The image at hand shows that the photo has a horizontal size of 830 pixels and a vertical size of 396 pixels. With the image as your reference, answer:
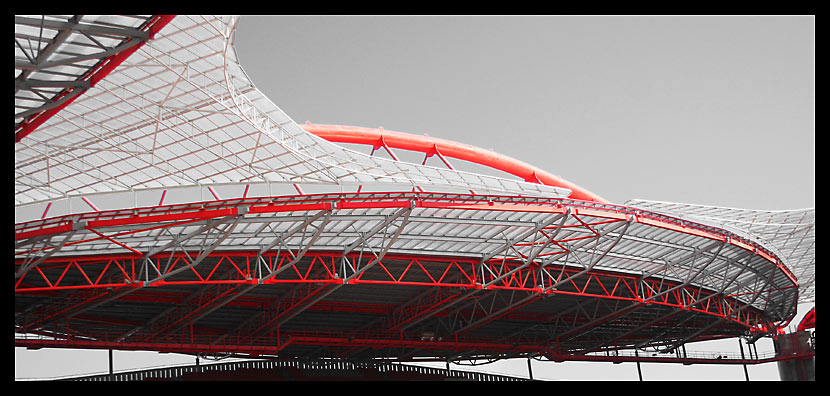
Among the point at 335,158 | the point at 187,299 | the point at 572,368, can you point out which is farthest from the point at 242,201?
the point at 572,368

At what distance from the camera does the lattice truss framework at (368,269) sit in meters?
35.0

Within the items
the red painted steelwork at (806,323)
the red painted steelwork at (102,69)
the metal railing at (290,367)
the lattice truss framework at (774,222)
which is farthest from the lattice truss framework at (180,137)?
the red painted steelwork at (806,323)

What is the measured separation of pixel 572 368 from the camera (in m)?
65.1

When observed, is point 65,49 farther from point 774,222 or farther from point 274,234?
point 774,222

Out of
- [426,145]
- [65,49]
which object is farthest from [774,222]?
[65,49]

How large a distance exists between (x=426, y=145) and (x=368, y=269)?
10497 millimetres

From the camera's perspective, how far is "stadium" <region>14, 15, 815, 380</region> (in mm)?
30906

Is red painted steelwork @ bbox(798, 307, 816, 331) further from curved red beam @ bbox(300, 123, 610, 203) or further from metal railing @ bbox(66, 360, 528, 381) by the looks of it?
curved red beam @ bbox(300, 123, 610, 203)

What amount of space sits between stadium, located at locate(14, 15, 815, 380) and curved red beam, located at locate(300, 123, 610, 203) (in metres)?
0.14

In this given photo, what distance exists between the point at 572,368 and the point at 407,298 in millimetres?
20509

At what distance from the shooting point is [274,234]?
39812 mm

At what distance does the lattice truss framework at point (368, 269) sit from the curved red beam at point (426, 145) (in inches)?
327

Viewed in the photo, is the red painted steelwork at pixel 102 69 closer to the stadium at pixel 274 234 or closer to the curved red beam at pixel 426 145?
the stadium at pixel 274 234
